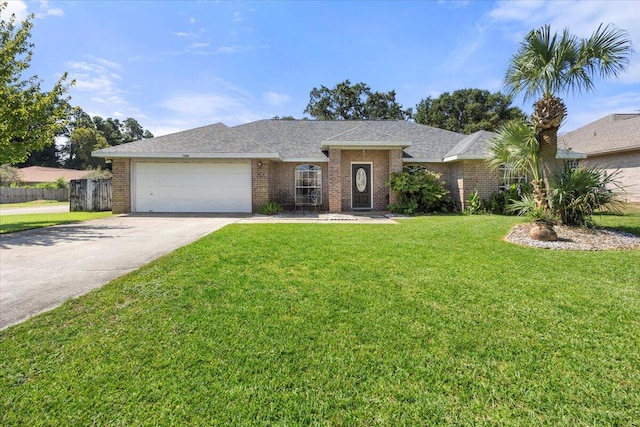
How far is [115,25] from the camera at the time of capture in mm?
10188

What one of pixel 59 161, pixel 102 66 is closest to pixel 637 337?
pixel 102 66

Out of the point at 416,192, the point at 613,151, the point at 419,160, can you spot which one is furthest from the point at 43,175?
the point at 613,151

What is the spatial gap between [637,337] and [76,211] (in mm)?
21067

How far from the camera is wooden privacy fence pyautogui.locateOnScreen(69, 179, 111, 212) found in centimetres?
1623

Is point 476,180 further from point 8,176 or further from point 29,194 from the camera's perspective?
point 8,176

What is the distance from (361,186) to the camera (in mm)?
15055

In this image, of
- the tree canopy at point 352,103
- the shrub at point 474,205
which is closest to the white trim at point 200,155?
the shrub at point 474,205

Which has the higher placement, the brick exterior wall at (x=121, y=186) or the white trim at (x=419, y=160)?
the white trim at (x=419, y=160)

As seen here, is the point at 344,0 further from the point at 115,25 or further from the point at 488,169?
the point at 488,169

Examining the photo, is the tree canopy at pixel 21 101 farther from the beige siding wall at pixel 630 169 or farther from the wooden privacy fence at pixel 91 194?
the beige siding wall at pixel 630 169

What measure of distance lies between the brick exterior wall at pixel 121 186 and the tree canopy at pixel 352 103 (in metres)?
27.0

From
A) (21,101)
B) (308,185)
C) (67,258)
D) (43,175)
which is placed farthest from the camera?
(43,175)

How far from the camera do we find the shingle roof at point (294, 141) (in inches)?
542

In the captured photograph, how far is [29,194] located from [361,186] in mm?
31834
